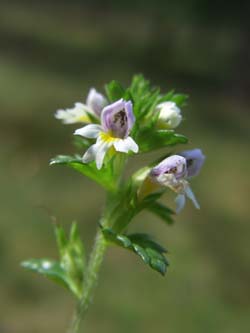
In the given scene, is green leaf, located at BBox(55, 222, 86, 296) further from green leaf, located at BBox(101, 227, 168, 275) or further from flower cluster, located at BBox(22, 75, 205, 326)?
green leaf, located at BBox(101, 227, 168, 275)

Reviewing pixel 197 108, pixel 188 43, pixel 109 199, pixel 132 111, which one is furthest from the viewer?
pixel 188 43

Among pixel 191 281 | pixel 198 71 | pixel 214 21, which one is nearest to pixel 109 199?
pixel 191 281

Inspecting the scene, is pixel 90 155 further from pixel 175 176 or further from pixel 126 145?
pixel 175 176

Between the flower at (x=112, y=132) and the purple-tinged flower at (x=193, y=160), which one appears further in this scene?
the purple-tinged flower at (x=193, y=160)

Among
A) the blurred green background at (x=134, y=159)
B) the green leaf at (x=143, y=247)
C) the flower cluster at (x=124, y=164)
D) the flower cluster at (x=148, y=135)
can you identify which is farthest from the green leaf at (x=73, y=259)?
the blurred green background at (x=134, y=159)

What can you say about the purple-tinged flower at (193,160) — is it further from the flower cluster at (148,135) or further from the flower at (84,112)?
the flower at (84,112)

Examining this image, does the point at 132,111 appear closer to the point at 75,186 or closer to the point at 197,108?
the point at 75,186
